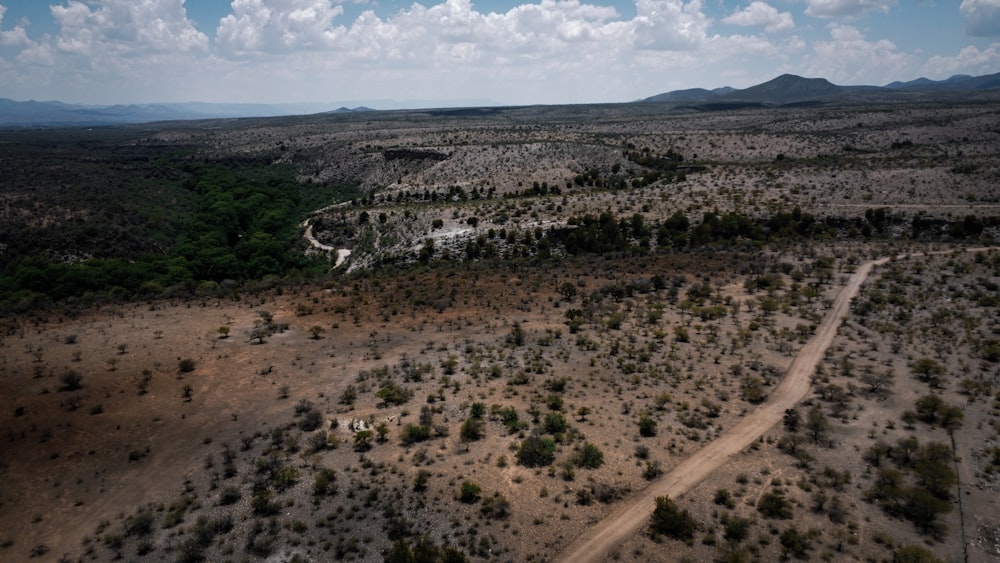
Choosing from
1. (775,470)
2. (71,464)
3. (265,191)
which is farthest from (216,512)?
(265,191)

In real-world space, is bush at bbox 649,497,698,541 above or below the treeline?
below

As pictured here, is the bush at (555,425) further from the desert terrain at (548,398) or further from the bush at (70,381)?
the bush at (70,381)

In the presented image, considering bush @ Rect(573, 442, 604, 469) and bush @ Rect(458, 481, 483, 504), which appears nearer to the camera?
bush @ Rect(458, 481, 483, 504)

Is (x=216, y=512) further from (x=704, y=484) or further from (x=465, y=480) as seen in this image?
(x=704, y=484)

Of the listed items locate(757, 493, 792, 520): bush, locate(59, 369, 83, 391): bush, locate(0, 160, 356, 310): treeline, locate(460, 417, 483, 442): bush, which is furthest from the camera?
locate(0, 160, 356, 310): treeline

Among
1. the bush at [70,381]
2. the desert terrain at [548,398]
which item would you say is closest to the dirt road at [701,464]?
the desert terrain at [548,398]

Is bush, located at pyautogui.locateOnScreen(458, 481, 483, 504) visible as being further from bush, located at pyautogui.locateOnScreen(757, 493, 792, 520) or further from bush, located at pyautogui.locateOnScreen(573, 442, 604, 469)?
bush, located at pyautogui.locateOnScreen(757, 493, 792, 520)

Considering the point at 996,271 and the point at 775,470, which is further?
the point at 996,271

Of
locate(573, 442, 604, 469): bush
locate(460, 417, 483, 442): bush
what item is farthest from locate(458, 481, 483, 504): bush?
locate(573, 442, 604, 469): bush
